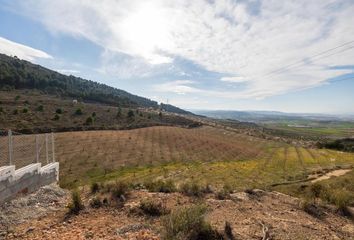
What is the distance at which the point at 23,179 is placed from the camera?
33.4ft

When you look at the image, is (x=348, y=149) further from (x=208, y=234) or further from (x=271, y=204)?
(x=208, y=234)

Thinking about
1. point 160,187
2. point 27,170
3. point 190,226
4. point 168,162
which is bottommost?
point 168,162

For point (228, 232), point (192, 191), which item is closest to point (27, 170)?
point (192, 191)

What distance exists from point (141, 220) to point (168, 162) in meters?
27.8

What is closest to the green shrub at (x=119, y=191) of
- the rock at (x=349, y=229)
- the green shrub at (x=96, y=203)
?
the green shrub at (x=96, y=203)

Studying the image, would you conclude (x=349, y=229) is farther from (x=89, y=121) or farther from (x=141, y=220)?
(x=89, y=121)

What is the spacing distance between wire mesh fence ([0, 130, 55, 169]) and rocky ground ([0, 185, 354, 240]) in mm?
1306

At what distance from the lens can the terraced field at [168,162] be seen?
86.9 feet

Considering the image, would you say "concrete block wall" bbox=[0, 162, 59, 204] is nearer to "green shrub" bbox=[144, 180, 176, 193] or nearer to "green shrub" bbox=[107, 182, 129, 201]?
"green shrub" bbox=[107, 182, 129, 201]

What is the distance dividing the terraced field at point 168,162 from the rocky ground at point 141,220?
975 cm

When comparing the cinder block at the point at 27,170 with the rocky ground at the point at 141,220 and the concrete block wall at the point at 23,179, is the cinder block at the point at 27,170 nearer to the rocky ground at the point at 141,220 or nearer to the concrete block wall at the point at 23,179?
the concrete block wall at the point at 23,179

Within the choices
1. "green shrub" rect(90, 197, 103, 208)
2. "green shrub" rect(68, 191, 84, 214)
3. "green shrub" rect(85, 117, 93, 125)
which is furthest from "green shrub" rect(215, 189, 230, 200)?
"green shrub" rect(85, 117, 93, 125)

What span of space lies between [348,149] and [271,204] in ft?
208

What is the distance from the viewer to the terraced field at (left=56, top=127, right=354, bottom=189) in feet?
86.9
